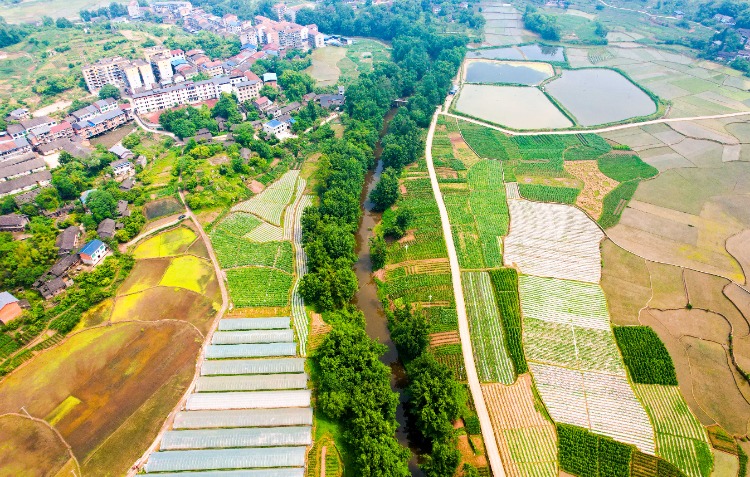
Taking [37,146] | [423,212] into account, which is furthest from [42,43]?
[423,212]

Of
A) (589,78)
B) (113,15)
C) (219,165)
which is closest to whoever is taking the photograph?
(219,165)

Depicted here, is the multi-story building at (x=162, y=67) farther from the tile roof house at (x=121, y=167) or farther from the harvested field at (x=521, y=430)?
the harvested field at (x=521, y=430)

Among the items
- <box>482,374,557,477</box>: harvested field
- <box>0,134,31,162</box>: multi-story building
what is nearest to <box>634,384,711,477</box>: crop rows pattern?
<box>482,374,557,477</box>: harvested field

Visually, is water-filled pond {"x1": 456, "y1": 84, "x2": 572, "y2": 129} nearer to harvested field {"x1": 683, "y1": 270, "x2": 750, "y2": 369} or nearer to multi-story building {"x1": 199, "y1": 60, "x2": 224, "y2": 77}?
harvested field {"x1": 683, "y1": 270, "x2": 750, "y2": 369}

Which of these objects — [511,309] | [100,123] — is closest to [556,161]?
[511,309]

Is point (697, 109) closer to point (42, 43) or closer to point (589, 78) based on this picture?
point (589, 78)

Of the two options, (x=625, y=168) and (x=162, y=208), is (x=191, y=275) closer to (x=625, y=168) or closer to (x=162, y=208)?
(x=162, y=208)
